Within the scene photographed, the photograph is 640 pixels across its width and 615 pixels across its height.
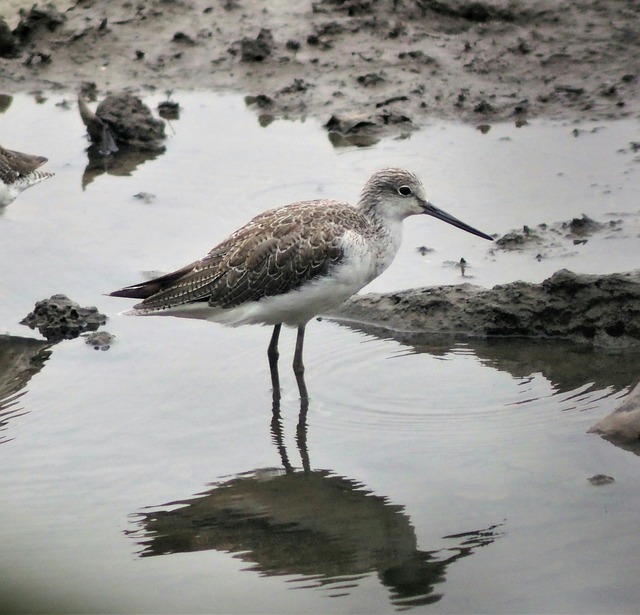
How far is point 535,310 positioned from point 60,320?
3545 mm

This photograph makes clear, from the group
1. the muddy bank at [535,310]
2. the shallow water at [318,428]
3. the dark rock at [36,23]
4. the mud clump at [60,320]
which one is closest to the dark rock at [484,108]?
the shallow water at [318,428]

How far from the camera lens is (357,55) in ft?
41.7

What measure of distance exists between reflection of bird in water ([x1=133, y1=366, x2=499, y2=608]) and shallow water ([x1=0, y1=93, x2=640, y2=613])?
1cm

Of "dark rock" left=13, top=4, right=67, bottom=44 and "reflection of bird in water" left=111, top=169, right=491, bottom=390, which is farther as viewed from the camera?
"dark rock" left=13, top=4, right=67, bottom=44

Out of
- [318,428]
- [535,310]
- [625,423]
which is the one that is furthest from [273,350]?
[625,423]

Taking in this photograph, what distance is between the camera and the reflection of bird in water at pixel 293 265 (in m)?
7.10

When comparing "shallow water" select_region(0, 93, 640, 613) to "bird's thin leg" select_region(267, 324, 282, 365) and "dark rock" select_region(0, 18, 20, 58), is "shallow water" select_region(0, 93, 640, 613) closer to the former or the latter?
"bird's thin leg" select_region(267, 324, 282, 365)

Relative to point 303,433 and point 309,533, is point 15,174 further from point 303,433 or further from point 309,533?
point 309,533

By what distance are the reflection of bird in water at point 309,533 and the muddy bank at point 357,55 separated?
6.06 meters

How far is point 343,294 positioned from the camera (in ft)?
23.7

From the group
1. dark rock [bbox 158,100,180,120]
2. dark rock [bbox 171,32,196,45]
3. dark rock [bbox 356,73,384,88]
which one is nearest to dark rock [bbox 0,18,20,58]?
dark rock [bbox 171,32,196,45]

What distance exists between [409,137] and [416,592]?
7035 millimetres

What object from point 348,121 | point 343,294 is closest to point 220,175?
point 348,121

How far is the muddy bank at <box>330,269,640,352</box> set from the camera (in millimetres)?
7648
